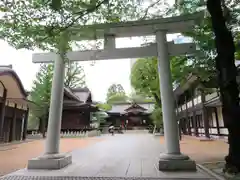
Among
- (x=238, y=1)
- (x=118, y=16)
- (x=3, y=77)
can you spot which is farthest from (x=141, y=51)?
(x=3, y=77)

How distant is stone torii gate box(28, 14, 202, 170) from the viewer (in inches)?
227

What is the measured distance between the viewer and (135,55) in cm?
671

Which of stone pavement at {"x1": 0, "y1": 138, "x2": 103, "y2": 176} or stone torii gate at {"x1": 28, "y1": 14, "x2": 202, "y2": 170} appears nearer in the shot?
stone torii gate at {"x1": 28, "y1": 14, "x2": 202, "y2": 170}

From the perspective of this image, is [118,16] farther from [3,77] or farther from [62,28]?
[3,77]

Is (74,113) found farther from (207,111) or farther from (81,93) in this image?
(207,111)

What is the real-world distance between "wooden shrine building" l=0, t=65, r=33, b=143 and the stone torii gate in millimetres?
8822

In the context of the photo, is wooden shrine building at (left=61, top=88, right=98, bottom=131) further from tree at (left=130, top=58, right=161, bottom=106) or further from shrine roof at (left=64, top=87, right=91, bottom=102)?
tree at (left=130, top=58, right=161, bottom=106)

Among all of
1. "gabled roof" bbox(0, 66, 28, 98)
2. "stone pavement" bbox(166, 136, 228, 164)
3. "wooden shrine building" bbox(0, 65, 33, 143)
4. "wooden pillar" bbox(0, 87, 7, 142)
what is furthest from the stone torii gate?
"wooden pillar" bbox(0, 87, 7, 142)

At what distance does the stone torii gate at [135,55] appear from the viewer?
5.76 metres

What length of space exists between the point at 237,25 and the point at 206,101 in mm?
11542

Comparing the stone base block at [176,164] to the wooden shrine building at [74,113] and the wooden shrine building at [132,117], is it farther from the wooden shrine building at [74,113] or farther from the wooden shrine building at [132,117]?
the wooden shrine building at [132,117]

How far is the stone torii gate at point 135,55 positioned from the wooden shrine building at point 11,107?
28.9 feet

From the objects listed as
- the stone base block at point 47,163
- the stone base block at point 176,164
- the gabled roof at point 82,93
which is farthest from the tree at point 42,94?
the stone base block at point 176,164

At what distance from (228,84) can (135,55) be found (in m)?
3.07
